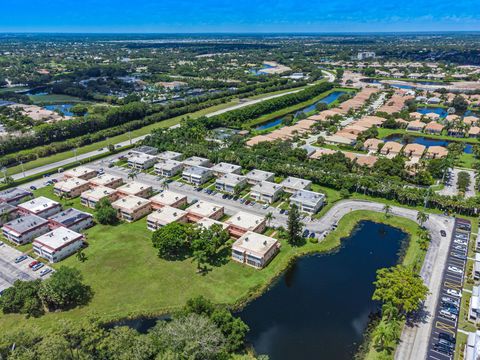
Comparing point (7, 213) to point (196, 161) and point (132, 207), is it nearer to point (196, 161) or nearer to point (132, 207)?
point (132, 207)

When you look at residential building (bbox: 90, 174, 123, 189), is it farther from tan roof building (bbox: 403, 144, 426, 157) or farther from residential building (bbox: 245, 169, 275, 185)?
tan roof building (bbox: 403, 144, 426, 157)

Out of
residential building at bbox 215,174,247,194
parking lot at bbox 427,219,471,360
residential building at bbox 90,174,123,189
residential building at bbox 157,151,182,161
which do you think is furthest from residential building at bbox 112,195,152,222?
parking lot at bbox 427,219,471,360

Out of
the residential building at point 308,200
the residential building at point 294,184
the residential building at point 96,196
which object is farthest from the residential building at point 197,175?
the residential building at point 308,200

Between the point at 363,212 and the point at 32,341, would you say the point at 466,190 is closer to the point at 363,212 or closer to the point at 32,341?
the point at 363,212

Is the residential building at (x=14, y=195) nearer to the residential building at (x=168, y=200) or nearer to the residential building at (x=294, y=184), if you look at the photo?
the residential building at (x=168, y=200)

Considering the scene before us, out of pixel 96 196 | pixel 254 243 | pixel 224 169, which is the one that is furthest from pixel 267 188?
pixel 96 196

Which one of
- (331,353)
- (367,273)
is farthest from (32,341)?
(367,273)
